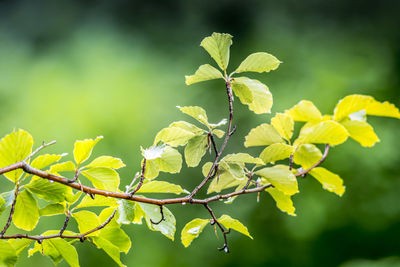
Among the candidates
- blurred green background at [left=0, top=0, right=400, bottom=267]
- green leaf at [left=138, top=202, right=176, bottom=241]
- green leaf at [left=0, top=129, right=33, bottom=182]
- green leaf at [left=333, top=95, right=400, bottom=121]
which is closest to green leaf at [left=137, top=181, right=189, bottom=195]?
green leaf at [left=138, top=202, right=176, bottom=241]

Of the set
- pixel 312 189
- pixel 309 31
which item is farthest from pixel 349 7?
pixel 312 189

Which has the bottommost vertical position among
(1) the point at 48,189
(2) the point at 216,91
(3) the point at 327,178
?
(2) the point at 216,91

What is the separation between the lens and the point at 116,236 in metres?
0.44

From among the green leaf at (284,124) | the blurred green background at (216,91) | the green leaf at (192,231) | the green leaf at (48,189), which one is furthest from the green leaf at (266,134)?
the blurred green background at (216,91)

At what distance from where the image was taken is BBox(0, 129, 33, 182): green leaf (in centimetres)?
35

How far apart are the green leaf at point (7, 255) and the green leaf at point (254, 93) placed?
0.87 ft

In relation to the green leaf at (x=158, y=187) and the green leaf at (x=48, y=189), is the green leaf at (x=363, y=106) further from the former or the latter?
the green leaf at (x=48, y=189)

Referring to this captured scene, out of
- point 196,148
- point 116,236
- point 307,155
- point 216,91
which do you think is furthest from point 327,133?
point 216,91

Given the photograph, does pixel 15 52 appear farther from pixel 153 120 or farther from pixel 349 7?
pixel 349 7

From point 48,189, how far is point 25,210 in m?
0.04

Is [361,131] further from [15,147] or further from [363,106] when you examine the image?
[15,147]

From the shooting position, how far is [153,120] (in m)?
2.46

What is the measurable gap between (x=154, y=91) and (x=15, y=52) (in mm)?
1053

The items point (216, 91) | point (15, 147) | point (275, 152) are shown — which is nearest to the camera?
point (15, 147)
